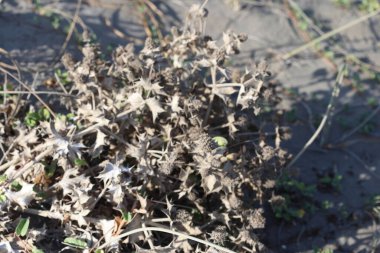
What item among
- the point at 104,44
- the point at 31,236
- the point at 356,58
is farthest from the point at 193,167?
the point at 356,58

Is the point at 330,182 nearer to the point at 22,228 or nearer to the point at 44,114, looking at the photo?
the point at 44,114

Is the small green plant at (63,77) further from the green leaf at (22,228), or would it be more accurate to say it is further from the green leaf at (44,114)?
the green leaf at (22,228)

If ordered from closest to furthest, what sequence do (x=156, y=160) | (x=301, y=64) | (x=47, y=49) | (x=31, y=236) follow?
(x=31, y=236) → (x=156, y=160) → (x=47, y=49) → (x=301, y=64)

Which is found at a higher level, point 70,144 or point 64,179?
point 70,144

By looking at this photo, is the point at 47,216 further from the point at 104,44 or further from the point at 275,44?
the point at 275,44

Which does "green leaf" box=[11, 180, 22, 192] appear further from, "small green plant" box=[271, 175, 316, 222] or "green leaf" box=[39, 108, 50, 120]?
"small green plant" box=[271, 175, 316, 222]

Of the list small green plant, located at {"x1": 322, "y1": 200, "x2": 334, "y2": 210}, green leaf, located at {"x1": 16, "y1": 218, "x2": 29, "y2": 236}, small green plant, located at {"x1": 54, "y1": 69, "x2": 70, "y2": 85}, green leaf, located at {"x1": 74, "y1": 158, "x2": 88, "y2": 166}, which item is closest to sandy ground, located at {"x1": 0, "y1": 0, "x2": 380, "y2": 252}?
small green plant, located at {"x1": 322, "y1": 200, "x2": 334, "y2": 210}

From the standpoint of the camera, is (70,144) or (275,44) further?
(275,44)
